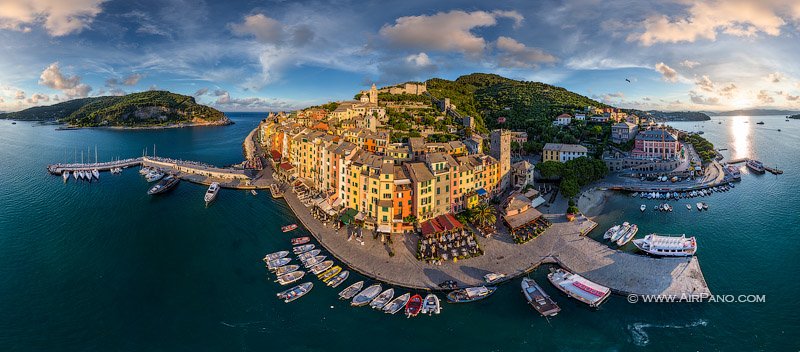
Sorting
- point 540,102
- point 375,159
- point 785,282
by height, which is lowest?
point 785,282

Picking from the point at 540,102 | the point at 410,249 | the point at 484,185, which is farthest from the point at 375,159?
the point at 540,102

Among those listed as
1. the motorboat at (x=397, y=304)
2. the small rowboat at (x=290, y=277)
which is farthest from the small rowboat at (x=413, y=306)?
the small rowboat at (x=290, y=277)

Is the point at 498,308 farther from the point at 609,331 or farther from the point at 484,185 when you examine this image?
the point at 484,185

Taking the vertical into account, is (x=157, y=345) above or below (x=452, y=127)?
below

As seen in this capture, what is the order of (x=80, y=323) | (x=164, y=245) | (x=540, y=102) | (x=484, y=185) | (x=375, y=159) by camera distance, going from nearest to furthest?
1. (x=80, y=323)
2. (x=164, y=245)
3. (x=375, y=159)
4. (x=484, y=185)
5. (x=540, y=102)

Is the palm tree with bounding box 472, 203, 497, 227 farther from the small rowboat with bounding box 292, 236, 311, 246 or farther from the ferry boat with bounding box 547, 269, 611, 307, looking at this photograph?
the small rowboat with bounding box 292, 236, 311, 246

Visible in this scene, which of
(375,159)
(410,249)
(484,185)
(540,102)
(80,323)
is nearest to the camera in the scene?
(80,323)

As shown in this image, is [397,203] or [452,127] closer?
[397,203]

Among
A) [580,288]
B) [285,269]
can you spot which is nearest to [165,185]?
[285,269]
